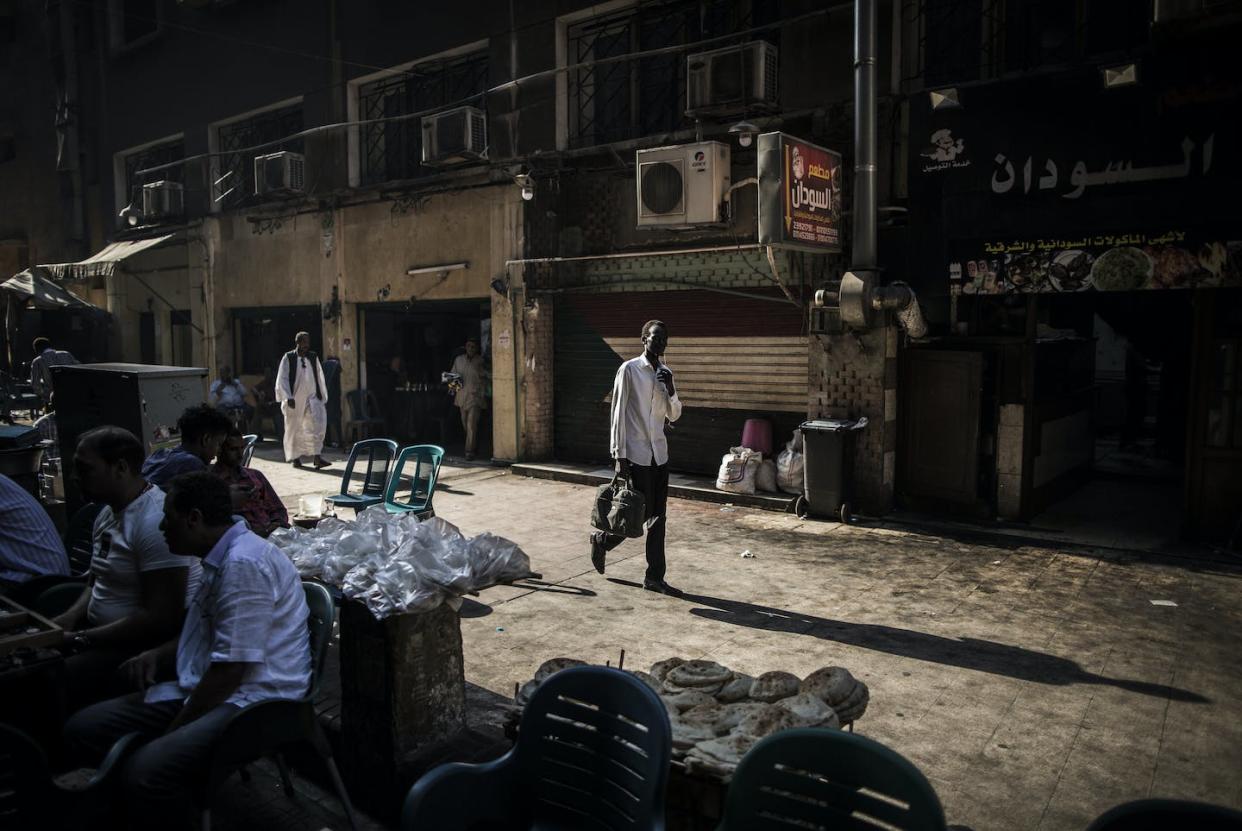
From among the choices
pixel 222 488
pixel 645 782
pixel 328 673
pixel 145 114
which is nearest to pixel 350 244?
pixel 145 114

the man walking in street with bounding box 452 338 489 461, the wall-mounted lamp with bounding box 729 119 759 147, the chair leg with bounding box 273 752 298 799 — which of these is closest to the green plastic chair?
the chair leg with bounding box 273 752 298 799

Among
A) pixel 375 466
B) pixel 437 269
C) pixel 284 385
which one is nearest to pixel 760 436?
pixel 375 466

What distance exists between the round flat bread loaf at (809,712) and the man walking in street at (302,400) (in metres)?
11.1

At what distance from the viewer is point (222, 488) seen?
3.46 metres

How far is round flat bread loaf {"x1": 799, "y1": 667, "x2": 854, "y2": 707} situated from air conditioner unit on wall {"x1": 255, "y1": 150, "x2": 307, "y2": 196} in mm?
14351

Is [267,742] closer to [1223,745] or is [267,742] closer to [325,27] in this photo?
[1223,745]

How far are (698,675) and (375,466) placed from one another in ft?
19.3

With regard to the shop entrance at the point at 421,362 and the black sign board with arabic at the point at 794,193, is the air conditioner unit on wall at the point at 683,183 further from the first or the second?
the shop entrance at the point at 421,362

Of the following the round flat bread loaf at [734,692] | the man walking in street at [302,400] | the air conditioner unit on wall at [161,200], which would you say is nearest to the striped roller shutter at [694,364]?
the man walking in street at [302,400]

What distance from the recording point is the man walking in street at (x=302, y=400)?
1296cm

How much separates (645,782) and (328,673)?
122 inches

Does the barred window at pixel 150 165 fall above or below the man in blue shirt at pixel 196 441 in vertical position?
above

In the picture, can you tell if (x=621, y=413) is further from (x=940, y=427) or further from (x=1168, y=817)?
(x=1168, y=817)

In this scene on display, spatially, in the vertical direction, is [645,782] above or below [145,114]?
below
